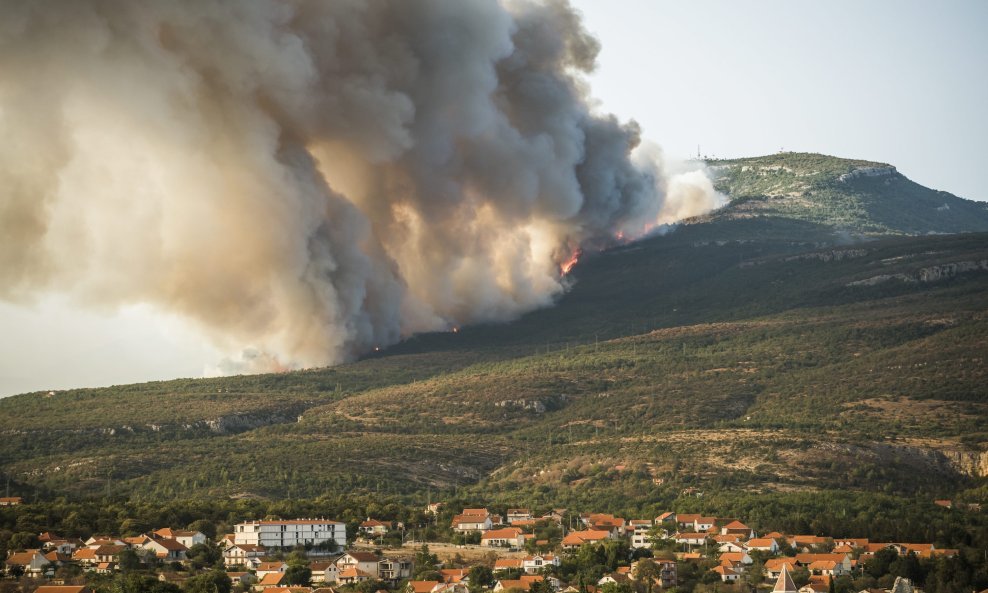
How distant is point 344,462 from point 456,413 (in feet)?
45.0

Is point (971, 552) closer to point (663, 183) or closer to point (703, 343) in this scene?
point (703, 343)

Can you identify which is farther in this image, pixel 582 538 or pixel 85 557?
pixel 582 538

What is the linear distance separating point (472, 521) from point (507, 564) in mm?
10026

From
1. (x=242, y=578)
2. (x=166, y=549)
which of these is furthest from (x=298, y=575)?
(x=166, y=549)

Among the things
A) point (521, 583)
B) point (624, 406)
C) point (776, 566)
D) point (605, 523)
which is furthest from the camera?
point (624, 406)

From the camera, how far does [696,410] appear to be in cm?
10019

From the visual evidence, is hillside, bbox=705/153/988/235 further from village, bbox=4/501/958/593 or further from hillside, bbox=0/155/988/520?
village, bbox=4/501/958/593

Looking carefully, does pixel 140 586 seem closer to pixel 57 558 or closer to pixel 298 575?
pixel 298 575

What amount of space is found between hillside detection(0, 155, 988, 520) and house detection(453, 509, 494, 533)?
29.6ft

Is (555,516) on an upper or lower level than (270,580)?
upper

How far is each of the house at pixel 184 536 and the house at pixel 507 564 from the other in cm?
1118

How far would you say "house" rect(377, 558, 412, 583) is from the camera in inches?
2525

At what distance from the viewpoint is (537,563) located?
213 ft

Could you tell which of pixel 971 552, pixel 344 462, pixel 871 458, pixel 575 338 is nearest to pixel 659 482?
pixel 871 458
